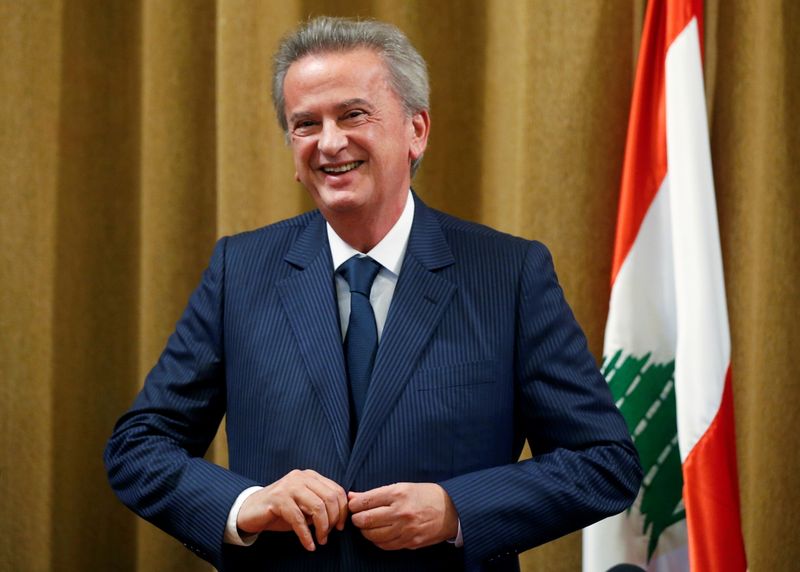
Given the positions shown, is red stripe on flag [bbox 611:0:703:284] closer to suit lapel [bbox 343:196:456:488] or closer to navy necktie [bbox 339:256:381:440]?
suit lapel [bbox 343:196:456:488]

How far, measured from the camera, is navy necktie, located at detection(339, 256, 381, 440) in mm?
1637

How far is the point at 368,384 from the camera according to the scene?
5.38 ft

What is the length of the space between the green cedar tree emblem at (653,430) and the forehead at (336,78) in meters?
1.13

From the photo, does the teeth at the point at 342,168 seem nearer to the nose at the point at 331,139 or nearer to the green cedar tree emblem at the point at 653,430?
the nose at the point at 331,139

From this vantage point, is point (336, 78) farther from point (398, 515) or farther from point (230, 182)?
point (230, 182)

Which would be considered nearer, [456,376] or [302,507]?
[302,507]

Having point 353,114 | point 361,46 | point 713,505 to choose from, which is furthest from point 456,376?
point 713,505

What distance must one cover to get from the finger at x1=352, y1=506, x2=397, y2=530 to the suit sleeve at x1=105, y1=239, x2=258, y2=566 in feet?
0.79

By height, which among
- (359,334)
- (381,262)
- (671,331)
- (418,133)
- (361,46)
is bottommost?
(671,331)

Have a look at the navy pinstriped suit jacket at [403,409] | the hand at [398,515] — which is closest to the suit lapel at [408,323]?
the navy pinstriped suit jacket at [403,409]

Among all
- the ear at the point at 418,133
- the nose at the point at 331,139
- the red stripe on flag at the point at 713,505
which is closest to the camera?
the nose at the point at 331,139

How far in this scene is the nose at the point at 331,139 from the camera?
1680mm

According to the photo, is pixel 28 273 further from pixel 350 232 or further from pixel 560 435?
pixel 560 435

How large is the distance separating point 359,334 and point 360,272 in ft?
0.39
